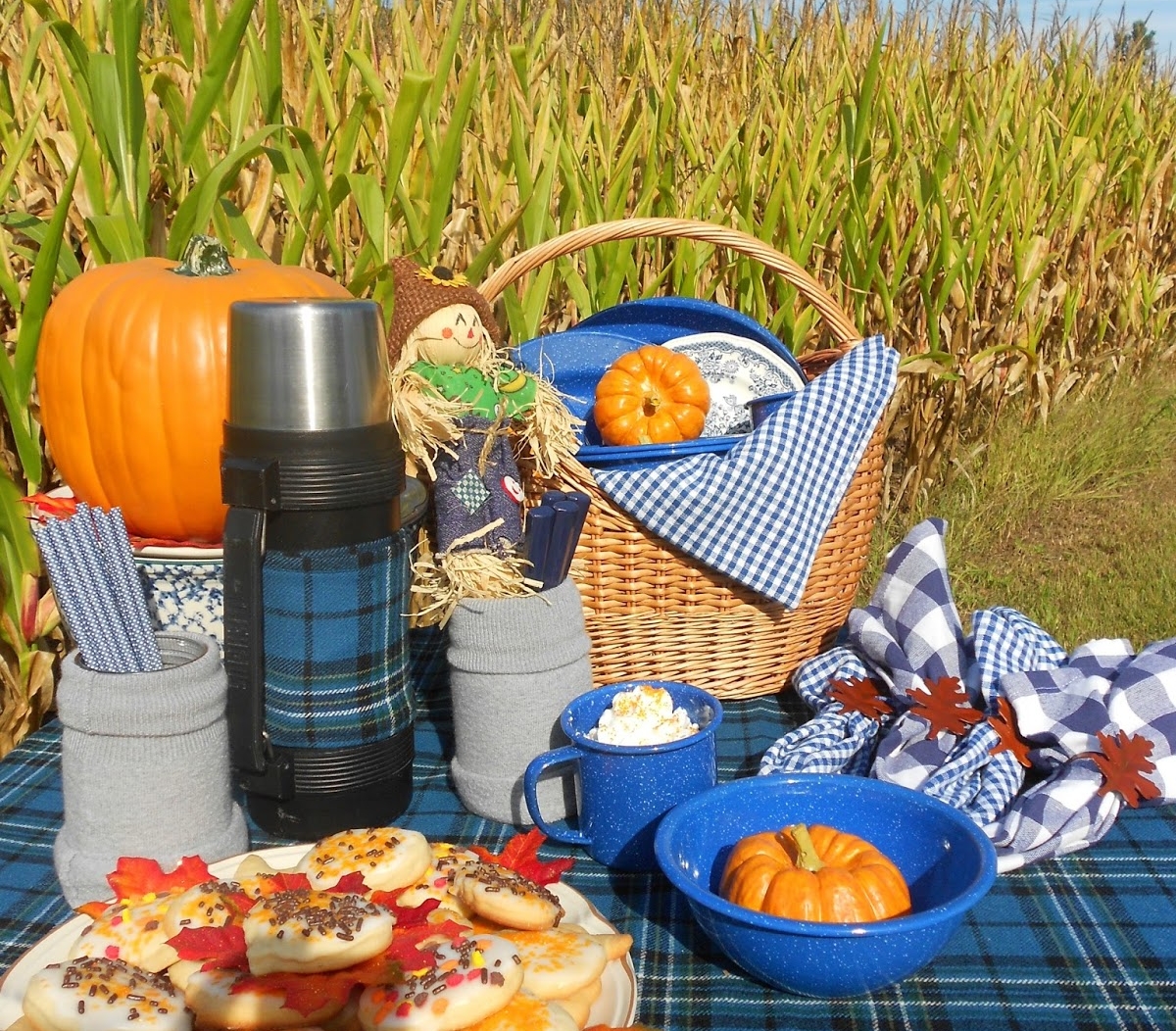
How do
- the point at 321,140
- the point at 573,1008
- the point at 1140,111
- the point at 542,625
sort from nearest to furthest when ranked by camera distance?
the point at 573,1008 < the point at 542,625 < the point at 321,140 < the point at 1140,111

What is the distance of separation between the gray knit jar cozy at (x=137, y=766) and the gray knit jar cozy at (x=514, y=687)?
0.90 feet

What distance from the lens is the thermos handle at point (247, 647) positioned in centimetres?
113

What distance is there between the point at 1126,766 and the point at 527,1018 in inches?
31.2

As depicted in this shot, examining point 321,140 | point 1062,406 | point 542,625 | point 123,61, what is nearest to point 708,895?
point 542,625

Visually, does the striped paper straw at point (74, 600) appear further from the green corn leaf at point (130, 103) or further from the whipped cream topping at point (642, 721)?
the green corn leaf at point (130, 103)

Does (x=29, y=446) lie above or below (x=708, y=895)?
above

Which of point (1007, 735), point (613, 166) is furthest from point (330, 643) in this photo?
point (613, 166)

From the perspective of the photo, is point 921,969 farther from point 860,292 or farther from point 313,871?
point 860,292

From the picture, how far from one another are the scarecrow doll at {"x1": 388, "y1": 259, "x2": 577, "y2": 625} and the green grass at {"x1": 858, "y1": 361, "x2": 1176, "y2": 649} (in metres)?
1.54

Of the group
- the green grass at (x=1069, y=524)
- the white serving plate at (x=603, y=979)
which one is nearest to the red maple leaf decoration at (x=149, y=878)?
the white serving plate at (x=603, y=979)

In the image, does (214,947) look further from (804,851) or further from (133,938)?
(804,851)

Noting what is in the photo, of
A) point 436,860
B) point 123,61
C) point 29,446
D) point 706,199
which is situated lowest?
point 436,860

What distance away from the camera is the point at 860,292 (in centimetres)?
271

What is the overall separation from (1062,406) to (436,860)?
3.41 metres
